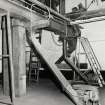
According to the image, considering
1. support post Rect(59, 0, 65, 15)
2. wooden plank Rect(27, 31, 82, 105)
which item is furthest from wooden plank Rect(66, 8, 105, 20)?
wooden plank Rect(27, 31, 82, 105)

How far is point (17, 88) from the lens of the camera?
405 centimetres

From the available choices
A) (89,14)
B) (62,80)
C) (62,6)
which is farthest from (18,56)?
(62,6)

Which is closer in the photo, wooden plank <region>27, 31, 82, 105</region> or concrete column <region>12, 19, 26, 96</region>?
wooden plank <region>27, 31, 82, 105</region>

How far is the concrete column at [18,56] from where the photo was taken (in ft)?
13.3

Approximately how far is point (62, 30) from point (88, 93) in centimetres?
238

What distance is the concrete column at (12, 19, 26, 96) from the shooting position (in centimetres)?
406

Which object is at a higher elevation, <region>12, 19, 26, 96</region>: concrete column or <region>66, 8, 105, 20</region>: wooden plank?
<region>66, 8, 105, 20</region>: wooden plank

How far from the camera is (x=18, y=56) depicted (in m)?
4.10

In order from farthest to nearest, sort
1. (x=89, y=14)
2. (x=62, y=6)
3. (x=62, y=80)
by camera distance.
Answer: (x=62, y=6), (x=89, y=14), (x=62, y=80)

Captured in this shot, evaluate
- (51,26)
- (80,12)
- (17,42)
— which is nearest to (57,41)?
(80,12)

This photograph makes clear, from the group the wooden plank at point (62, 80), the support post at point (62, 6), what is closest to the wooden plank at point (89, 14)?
the support post at point (62, 6)

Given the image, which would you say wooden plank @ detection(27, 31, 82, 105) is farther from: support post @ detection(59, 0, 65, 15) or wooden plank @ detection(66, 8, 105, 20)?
support post @ detection(59, 0, 65, 15)

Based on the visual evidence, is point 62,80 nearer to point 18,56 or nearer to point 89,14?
point 18,56

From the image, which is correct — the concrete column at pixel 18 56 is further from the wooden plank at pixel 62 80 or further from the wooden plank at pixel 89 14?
the wooden plank at pixel 89 14
